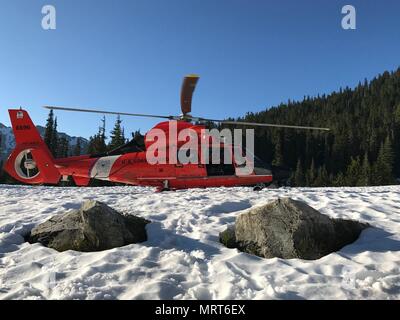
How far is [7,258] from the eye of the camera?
5.86 m

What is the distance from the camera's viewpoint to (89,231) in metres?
6.34

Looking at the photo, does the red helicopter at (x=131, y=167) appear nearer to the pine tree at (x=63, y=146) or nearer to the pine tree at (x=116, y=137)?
the pine tree at (x=116, y=137)

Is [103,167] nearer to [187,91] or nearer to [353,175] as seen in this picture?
[187,91]

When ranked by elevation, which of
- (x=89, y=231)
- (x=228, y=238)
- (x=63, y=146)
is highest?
(x=63, y=146)

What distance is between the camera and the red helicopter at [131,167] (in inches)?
570

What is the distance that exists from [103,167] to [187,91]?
18.6 feet

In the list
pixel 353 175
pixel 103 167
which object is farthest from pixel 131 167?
pixel 353 175

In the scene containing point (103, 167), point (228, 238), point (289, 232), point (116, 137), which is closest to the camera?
point (289, 232)

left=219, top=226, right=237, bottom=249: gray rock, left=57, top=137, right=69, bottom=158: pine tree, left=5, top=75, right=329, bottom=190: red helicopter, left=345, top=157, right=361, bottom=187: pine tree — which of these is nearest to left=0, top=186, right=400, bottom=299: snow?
left=219, top=226, right=237, bottom=249: gray rock

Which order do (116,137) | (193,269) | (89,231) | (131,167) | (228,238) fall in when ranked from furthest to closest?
(116,137) → (131,167) → (228,238) → (89,231) → (193,269)

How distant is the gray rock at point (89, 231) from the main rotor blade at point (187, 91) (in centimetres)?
567

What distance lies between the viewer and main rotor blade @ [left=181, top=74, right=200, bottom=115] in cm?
1116

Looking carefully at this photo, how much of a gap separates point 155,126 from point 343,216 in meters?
8.82
